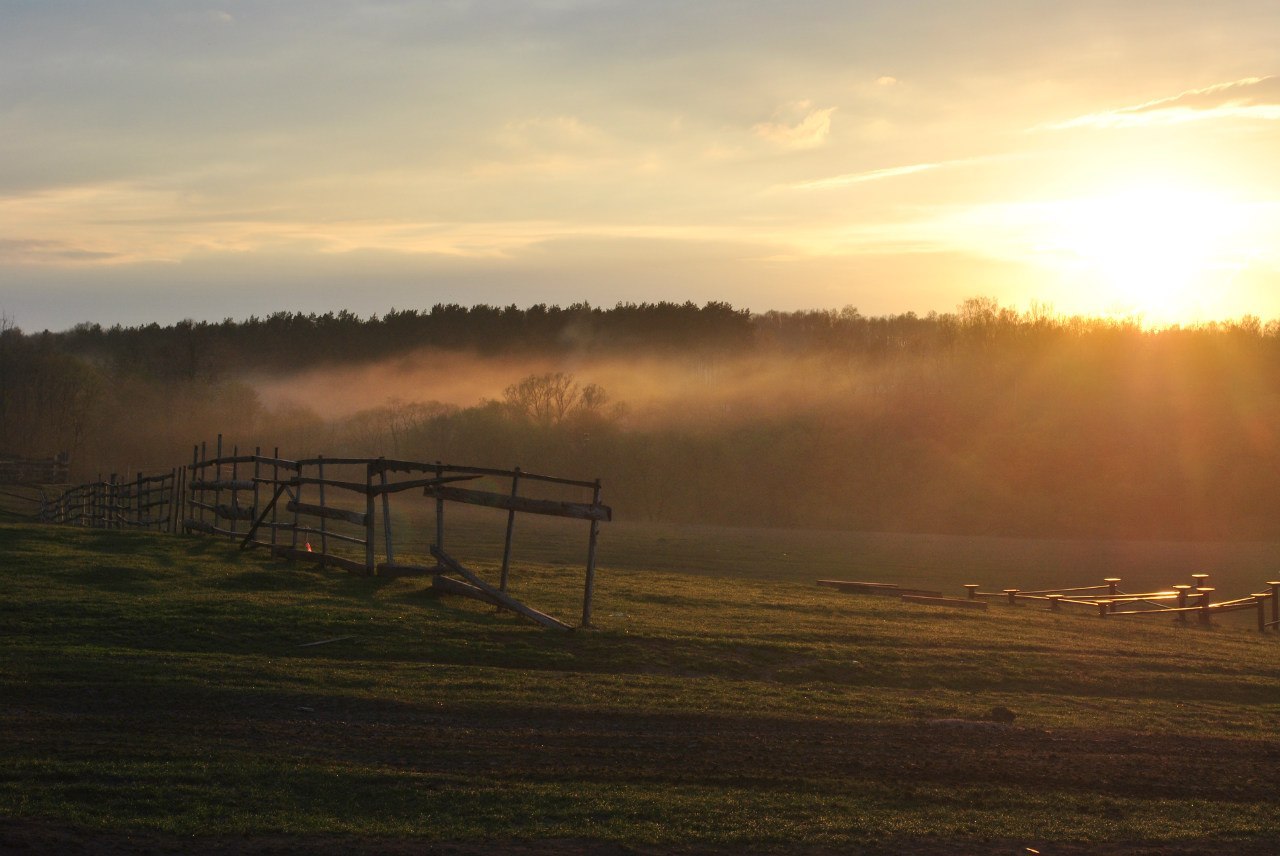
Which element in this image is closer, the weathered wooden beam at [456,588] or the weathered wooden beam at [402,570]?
the weathered wooden beam at [456,588]

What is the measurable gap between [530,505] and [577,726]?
7.19 m

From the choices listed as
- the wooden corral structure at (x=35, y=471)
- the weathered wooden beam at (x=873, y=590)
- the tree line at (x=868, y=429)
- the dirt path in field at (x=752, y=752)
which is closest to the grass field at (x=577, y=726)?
the dirt path in field at (x=752, y=752)

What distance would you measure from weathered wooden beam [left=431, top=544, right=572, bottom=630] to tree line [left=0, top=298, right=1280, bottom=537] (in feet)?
177

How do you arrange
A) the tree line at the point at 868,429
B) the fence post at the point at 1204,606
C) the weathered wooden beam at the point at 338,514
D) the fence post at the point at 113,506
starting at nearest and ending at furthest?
the weathered wooden beam at the point at 338,514, the fence post at the point at 1204,606, the fence post at the point at 113,506, the tree line at the point at 868,429

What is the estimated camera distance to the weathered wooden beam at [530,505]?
17.7 meters

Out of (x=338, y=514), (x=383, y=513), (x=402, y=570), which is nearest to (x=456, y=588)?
(x=402, y=570)

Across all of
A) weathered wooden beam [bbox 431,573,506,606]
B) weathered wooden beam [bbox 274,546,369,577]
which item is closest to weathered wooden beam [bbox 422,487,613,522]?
weathered wooden beam [bbox 431,573,506,606]

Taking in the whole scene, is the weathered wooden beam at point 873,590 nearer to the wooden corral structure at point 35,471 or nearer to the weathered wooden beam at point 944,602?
the weathered wooden beam at point 944,602

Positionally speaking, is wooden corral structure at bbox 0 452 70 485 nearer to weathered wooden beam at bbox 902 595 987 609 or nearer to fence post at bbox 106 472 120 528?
fence post at bbox 106 472 120 528

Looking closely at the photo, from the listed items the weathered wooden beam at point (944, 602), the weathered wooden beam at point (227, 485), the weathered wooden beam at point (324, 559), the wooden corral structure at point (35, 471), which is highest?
the weathered wooden beam at point (227, 485)

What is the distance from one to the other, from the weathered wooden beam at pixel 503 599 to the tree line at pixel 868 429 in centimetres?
5388

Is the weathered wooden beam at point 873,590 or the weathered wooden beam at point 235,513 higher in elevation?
the weathered wooden beam at point 235,513

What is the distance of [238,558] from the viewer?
23156 mm

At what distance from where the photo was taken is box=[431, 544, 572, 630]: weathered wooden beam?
17.2 meters
